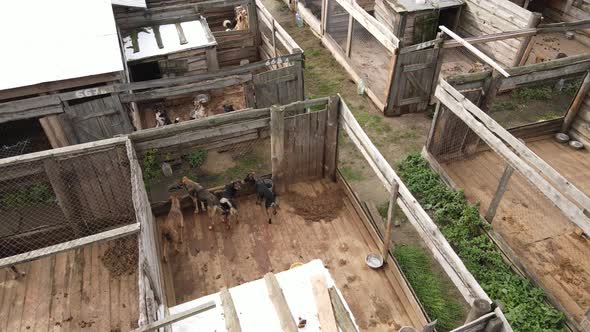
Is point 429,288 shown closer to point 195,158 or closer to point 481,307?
point 481,307

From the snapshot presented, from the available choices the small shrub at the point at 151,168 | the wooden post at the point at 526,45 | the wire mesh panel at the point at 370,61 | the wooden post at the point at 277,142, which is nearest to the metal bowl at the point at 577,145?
the wooden post at the point at 526,45

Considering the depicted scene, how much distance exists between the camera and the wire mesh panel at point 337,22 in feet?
50.5

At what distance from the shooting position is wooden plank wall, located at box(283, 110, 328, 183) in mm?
8016

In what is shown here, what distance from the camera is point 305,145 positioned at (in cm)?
841

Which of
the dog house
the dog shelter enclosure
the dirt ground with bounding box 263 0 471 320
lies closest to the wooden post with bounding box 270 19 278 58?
the dog shelter enclosure

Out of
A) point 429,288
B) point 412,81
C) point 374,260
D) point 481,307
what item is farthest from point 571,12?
point 481,307

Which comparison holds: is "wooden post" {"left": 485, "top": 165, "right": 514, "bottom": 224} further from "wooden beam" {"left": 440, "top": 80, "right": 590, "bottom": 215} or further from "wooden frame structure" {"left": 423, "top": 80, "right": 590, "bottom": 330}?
"wooden beam" {"left": 440, "top": 80, "right": 590, "bottom": 215}

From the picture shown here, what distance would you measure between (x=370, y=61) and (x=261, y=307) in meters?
11.4

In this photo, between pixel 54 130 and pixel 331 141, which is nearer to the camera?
pixel 331 141

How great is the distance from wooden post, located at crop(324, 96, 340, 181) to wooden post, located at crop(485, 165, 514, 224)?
3.18m

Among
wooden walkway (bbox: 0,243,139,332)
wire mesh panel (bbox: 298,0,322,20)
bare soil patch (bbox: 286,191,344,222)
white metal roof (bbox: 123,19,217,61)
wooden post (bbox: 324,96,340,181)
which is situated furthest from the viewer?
wire mesh panel (bbox: 298,0,322,20)

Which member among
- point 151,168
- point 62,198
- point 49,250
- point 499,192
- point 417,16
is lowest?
point 151,168

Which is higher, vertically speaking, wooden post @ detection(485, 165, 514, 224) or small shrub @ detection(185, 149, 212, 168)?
wooden post @ detection(485, 165, 514, 224)

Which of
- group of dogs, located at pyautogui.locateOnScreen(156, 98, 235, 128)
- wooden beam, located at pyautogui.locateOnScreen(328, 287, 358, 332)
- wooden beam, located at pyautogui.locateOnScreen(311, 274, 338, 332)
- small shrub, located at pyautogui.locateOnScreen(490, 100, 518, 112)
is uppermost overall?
wooden beam, located at pyautogui.locateOnScreen(311, 274, 338, 332)
